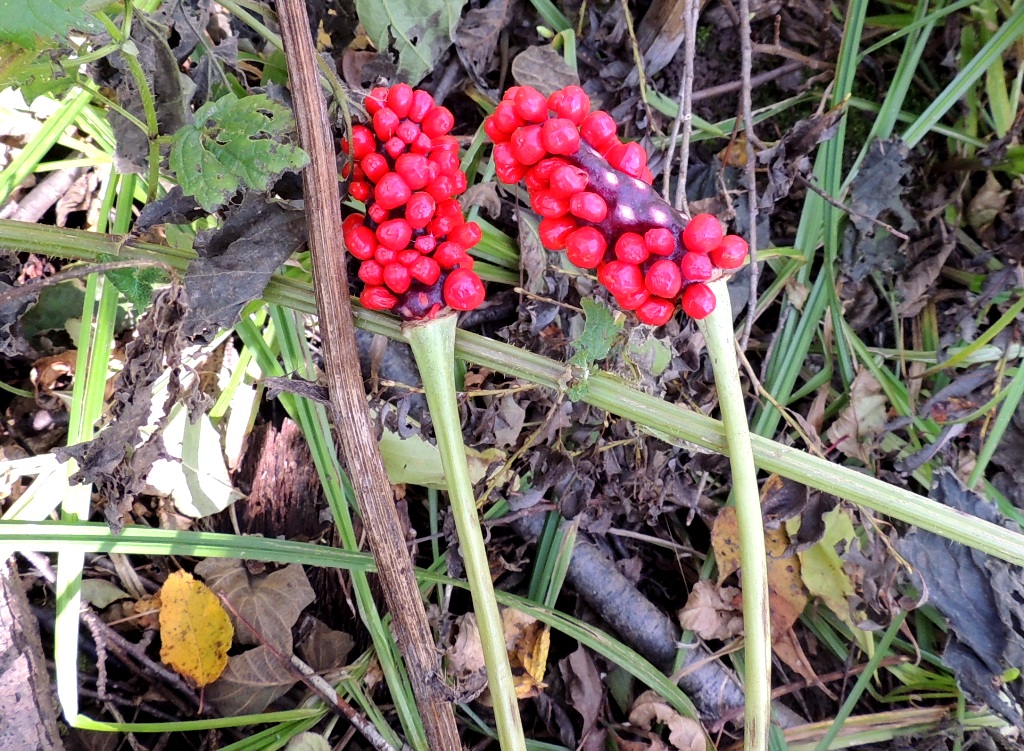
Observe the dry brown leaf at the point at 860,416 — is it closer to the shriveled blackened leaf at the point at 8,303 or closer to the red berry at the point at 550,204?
Result: the red berry at the point at 550,204

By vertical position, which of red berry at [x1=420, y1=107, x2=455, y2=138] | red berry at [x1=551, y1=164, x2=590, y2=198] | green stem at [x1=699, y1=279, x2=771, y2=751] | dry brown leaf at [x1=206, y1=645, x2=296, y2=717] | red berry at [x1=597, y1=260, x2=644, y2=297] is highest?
red berry at [x1=420, y1=107, x2=455, y2=138]

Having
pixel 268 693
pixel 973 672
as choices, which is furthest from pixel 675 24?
pixel 268 693

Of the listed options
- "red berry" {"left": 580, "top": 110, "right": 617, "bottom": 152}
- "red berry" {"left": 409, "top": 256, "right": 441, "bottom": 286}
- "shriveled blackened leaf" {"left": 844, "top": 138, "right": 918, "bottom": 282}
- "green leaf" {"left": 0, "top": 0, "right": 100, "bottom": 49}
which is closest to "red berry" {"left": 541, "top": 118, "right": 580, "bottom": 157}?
"red berry" {"left": 580, "top": 110, "right": 617, "bottom": 152}

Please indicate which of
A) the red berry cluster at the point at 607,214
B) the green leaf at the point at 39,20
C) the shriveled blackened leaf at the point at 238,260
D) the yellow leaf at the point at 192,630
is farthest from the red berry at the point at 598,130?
the yellow leaf at the point at 192,630

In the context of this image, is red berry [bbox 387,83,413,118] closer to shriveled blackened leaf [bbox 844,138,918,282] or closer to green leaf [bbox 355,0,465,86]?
green leaf [bbox 355,0,465,86]

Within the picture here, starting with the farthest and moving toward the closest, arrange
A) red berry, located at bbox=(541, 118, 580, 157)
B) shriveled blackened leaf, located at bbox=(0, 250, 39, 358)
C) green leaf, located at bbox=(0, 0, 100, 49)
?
shriveled blackened leaf, located at bbox=(0, 250, 39, 358) → red berry, located at bbox=(541, 118, 580, 157) → green leaf, located at bbox=(0, 0, 100, 49)

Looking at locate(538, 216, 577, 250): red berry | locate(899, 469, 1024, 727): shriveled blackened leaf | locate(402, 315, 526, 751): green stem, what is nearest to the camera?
locate(538, 216, 577, 250): red berry

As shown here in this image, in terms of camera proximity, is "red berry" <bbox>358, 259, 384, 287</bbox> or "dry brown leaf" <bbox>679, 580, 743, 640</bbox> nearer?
"red berry" <bbox>358, 259, 384, 287</bbox>
